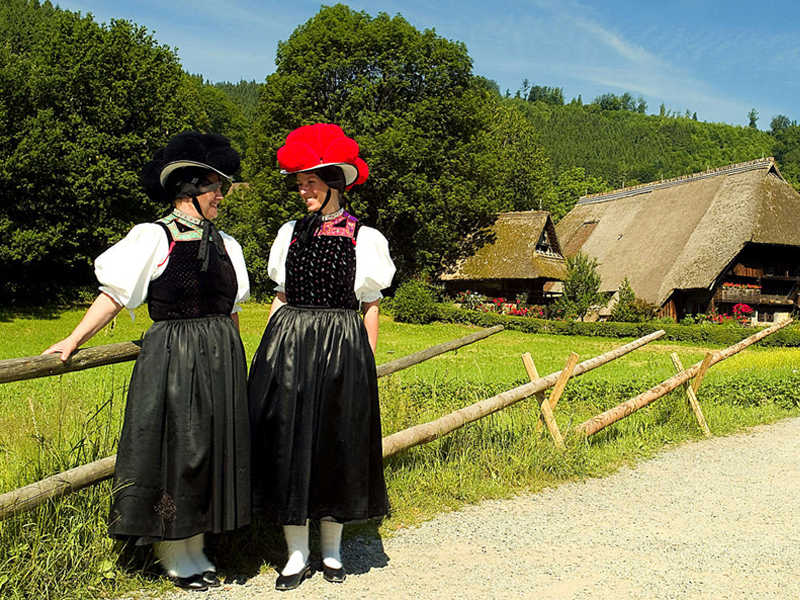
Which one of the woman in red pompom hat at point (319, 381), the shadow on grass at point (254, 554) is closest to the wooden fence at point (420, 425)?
the shadow on grass at point (254, 554)

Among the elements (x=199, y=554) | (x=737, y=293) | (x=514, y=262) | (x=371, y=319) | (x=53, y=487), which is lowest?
(x=737, y=293)

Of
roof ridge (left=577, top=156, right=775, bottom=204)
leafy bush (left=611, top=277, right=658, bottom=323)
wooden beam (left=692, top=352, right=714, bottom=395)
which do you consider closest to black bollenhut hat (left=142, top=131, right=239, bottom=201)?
wooden beam (left=692, top=352, right=714, bottom=395)

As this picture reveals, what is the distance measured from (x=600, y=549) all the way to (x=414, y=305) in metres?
23.6

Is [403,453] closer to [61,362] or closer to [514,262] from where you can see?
[61,362]

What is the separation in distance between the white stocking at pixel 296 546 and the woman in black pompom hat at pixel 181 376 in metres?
0.26

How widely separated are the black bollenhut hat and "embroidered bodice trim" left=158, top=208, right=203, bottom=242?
11cm

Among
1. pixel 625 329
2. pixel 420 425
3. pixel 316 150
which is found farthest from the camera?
pixel 625 329

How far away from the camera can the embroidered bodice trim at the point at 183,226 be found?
320cm

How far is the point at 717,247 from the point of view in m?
29.2

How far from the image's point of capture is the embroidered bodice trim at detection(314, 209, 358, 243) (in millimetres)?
3459

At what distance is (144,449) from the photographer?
3.04 m

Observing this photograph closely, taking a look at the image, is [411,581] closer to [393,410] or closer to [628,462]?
[393,410]

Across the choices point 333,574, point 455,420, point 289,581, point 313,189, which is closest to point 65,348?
point 313,189

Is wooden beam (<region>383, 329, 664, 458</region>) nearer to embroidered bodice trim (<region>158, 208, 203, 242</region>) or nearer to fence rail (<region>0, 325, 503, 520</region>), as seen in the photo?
fence rail (<region>0, 325, 503, 520</region>)
